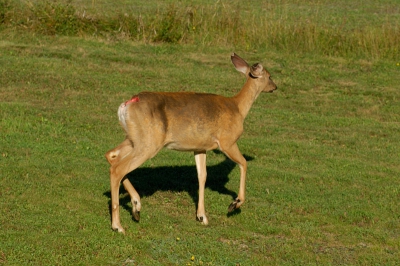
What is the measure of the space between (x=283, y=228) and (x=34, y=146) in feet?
15.1

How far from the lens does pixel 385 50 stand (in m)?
20.3

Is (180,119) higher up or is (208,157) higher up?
(180,119)

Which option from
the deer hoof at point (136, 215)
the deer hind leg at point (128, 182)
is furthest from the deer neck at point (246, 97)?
the deer hoof at point (136, 215)

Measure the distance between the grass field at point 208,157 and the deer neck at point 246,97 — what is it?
1.18m

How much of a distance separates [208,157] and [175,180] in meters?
1.51

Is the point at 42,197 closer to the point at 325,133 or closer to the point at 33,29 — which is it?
the point at 325,133

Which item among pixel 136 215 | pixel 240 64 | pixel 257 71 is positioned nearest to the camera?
pixel 136 215

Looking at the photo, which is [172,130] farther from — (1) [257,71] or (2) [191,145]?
(1) [257,71]

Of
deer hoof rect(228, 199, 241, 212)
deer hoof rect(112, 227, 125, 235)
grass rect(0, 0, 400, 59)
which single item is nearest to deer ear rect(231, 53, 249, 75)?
deer hoof rect(228, 199, 241, 212)

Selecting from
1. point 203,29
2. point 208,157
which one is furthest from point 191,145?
point 203,29

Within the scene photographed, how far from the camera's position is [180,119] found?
9.34m

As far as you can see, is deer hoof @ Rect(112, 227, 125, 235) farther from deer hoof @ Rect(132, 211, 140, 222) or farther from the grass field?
deer hoof @ Rect(132, 211, 140, 222)

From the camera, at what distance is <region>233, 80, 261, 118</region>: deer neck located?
10.5m

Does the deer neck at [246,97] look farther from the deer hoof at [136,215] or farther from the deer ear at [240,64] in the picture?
the deer hoof at [136,215]
